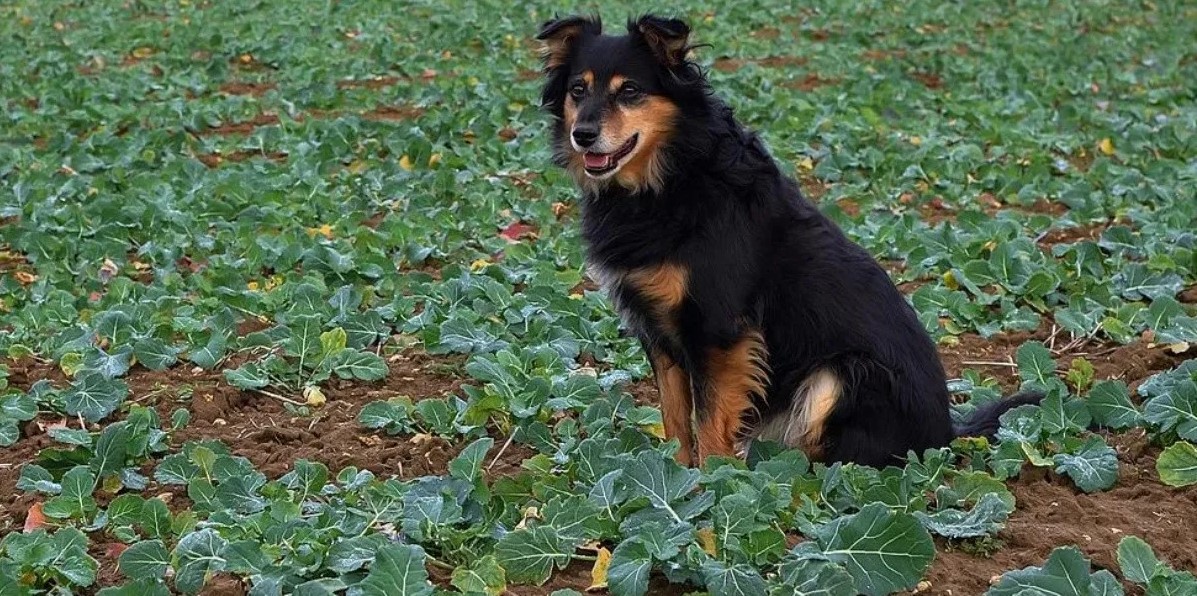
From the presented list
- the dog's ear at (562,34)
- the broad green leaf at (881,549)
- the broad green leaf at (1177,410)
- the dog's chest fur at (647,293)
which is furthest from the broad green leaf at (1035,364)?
the dog's ear at (562,34)

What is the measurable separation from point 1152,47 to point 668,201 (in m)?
13.0

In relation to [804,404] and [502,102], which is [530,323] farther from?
[502,102]

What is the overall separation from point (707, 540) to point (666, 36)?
6.53 feet

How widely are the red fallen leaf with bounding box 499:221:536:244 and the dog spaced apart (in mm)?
2959

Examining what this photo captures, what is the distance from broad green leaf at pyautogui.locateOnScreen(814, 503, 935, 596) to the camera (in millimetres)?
3398

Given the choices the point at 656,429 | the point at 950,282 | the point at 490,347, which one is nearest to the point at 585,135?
the point at 656,429

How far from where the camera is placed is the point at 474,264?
709 cm

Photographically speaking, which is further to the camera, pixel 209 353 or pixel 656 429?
pixel 209 353

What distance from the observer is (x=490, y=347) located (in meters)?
5.71

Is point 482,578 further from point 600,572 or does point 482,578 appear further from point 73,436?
point 73,436

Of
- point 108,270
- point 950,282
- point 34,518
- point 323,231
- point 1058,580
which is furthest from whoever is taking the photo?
point 323,231

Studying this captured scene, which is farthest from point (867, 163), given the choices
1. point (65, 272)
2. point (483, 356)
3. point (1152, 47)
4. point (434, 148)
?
point (1152, 47)

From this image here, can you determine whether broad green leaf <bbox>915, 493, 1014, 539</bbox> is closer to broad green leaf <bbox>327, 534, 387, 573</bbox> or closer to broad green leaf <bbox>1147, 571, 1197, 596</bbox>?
broad green leaf <bbox>1147, 571, 1197, 596</bbox>

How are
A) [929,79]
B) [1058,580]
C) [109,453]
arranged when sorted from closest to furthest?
[1058,580] → [109,453] → [929,79]
